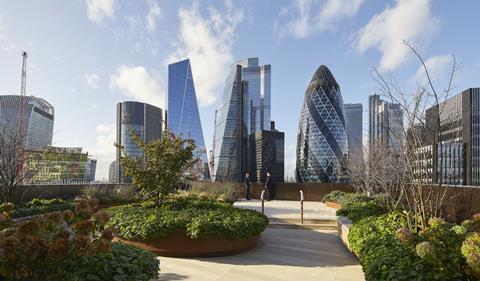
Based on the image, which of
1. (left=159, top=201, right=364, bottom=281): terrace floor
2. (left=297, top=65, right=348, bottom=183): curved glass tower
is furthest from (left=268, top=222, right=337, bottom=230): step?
(left=297, top=65, right=348, bottom=183): curved glass tower

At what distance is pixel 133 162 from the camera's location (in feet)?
29.4

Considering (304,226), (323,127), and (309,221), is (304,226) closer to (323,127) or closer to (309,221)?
(309,221)

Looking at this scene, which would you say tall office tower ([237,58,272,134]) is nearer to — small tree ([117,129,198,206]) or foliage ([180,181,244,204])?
foliage ([180,181,244,204])

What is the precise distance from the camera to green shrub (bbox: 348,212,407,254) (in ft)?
18.8

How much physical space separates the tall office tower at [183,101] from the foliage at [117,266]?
79.1 metres

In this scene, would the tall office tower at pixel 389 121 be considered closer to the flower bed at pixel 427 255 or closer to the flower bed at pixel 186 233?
the flower bed at pixel 427 255

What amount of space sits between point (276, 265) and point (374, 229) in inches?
78.7

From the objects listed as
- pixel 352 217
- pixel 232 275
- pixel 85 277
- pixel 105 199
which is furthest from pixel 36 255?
pixel 105 199

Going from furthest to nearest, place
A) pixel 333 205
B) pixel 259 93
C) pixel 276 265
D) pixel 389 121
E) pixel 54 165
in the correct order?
1. pixel 259 93
2. pixel 54 165
3. pixel 333 205
4. pixel 389 121
5. pixel 276 265

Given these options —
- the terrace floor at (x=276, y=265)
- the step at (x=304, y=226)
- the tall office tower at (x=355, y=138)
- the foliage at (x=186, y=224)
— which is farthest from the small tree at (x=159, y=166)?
the tall office tower at (x=355, y=138)

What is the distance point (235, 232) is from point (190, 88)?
280 ft

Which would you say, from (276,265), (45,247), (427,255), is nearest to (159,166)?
(276,265)

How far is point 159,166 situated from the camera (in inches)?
343

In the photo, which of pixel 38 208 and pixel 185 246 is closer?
pixel 185 246
